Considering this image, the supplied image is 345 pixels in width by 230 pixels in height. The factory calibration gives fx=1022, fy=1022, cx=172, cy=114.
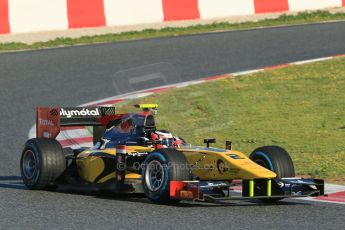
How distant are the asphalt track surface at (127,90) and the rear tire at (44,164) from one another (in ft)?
0.42

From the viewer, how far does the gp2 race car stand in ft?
29.6

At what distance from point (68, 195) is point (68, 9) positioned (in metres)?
10.9

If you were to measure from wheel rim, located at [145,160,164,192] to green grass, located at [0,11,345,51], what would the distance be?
1121cm

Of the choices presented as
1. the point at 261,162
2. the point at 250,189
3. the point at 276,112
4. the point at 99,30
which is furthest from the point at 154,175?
the point at 99,30

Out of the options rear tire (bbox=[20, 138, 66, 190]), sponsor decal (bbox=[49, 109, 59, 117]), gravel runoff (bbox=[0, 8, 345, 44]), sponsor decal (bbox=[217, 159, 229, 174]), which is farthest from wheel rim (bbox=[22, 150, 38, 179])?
gravel runoff (bbox=[0, 8, 345, 44])

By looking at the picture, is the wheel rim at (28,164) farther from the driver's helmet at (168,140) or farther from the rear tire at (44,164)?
the driver's helmet at (168,140)

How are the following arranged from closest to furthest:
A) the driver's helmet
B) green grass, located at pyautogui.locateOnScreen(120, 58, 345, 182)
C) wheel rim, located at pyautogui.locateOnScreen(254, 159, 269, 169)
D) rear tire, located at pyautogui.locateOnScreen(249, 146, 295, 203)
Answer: rear tire, located at pyautogui.locateOnScreen(249, 146, 295, 203) → wheel rim, located at pyautogui.locateOnScreen(254, 159, 269, 169) → the driver's helmet → green grass, located at pyautogui.locateOnScreen(120, 58, 345, 182)

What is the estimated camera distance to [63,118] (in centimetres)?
1102

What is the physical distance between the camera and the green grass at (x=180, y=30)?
2042cm

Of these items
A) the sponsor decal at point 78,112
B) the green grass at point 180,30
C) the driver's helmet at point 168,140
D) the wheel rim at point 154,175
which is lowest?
the wheel rim at point 154,175

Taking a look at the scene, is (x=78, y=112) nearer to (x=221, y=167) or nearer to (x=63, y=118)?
(x=63, y=118)

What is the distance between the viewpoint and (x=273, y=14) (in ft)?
75.5

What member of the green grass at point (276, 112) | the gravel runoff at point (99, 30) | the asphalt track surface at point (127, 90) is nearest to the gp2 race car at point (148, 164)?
the asphalt track surface at point (127, 90)

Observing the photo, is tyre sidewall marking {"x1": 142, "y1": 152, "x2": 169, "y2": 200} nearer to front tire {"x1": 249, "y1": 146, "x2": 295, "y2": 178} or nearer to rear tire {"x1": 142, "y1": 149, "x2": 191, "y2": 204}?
rear tire {"x1": 142, "y1": 149, "x2": 191, "y2": 204}
